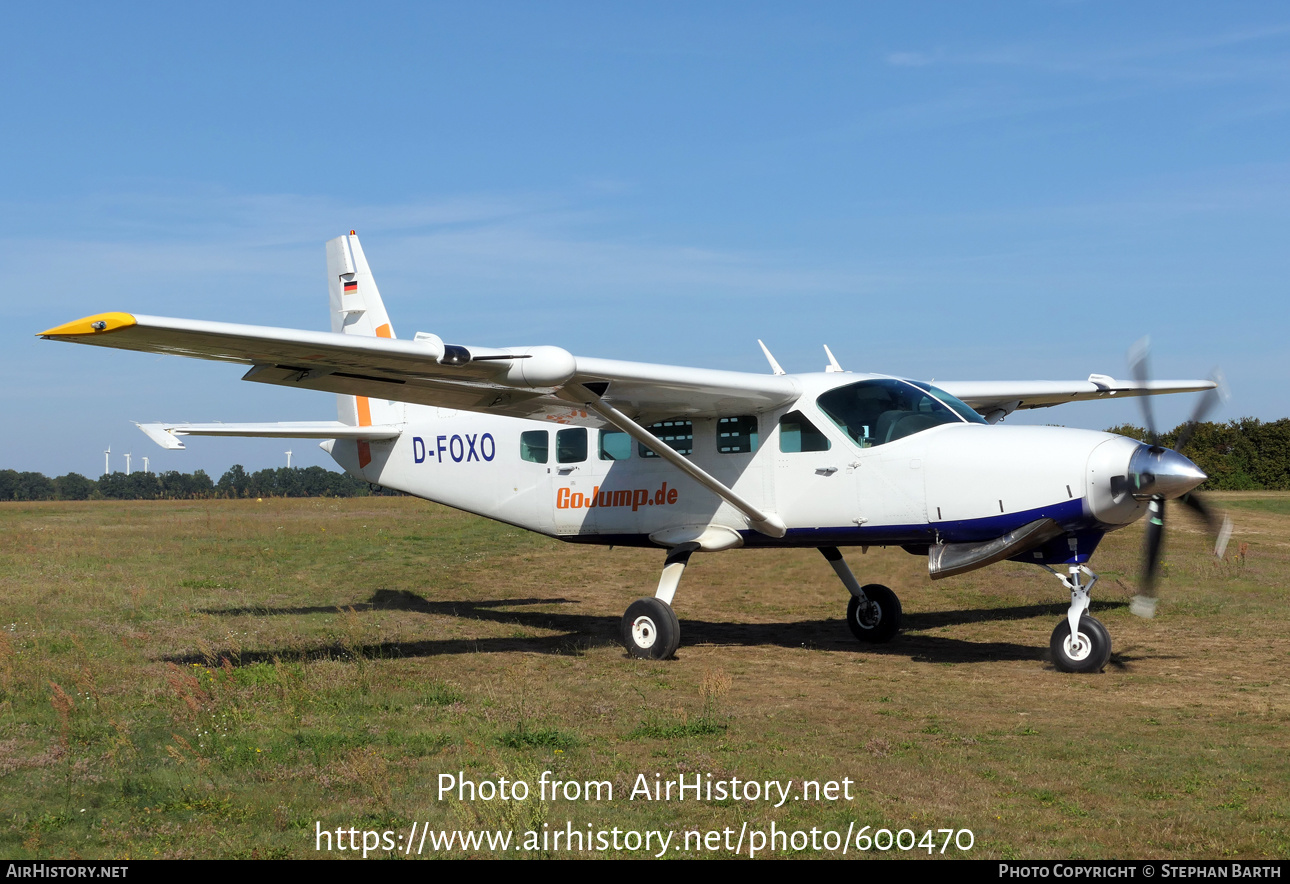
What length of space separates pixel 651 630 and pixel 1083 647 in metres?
4.68

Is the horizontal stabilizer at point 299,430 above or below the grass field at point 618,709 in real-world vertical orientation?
above

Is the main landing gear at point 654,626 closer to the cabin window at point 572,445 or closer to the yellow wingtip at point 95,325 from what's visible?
the cabin window at point 572,445

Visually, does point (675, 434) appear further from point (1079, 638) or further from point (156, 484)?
point (156, 484)

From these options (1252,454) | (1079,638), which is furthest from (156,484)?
(1079,638)

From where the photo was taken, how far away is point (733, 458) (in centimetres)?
1288

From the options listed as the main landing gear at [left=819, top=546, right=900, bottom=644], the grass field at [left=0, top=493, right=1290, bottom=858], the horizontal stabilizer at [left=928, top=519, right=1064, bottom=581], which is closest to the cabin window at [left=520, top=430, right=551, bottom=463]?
the grass field at [left=0, top=493, right=1290, bottom=858]

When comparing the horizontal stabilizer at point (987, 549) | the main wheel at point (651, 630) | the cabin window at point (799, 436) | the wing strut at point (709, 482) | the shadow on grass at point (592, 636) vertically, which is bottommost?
the shadow on grass at point (592, 636)

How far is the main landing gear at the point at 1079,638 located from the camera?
10.9 m

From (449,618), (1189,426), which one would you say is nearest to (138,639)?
(449,618)

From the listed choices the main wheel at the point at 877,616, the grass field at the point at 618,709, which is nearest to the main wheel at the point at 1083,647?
the grass field at the point at 618,709

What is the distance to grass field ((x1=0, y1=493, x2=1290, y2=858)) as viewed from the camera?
6125 mm

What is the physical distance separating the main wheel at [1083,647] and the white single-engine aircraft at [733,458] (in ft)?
0.07

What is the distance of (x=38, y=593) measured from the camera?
1605 cm
